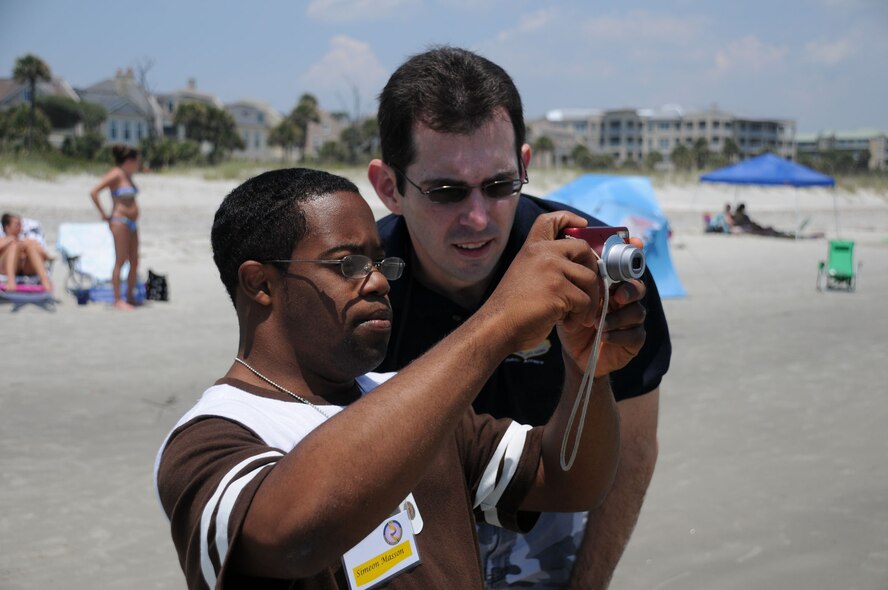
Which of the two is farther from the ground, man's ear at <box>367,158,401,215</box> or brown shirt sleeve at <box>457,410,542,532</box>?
man's ear at <box>367,158,401,215</box>

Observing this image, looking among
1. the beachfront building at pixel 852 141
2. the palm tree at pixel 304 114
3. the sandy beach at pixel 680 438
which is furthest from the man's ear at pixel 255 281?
the beachfront building at pixel 852 141

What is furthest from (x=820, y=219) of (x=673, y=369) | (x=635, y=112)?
(x=635, y=112)

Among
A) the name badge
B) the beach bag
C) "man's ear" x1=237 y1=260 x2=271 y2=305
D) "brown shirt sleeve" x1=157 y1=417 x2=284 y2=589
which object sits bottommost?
the beach bag

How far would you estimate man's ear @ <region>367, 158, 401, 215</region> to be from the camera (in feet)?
9.87

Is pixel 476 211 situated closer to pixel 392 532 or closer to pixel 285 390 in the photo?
pixel 285 390

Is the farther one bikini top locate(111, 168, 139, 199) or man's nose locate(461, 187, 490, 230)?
bikini top locate(111, 168, 139, 199)

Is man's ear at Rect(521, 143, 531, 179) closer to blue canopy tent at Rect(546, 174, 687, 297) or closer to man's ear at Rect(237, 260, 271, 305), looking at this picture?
man's ear at Rect(237, 260, 271, 305)

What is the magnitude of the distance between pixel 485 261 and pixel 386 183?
54 cm

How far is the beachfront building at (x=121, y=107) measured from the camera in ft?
242

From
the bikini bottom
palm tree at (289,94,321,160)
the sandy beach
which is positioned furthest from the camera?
palm tree at (289,94,321,160)

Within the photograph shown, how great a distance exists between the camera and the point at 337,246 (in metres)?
1.94

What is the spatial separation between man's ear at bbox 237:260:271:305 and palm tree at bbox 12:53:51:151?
2268 inches

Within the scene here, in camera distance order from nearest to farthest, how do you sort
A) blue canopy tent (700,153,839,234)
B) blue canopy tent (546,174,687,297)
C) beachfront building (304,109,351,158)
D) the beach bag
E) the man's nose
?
the man's nose → blue canopy tent (546,174,687,297) → the beach bag → blue canopy tent (700,153,839,234) → beachfront building (304,109,351,158)

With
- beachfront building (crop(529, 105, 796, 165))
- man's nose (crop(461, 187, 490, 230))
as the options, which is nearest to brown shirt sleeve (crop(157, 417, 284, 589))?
man's nose (crop(461, 187, 490, 230))
